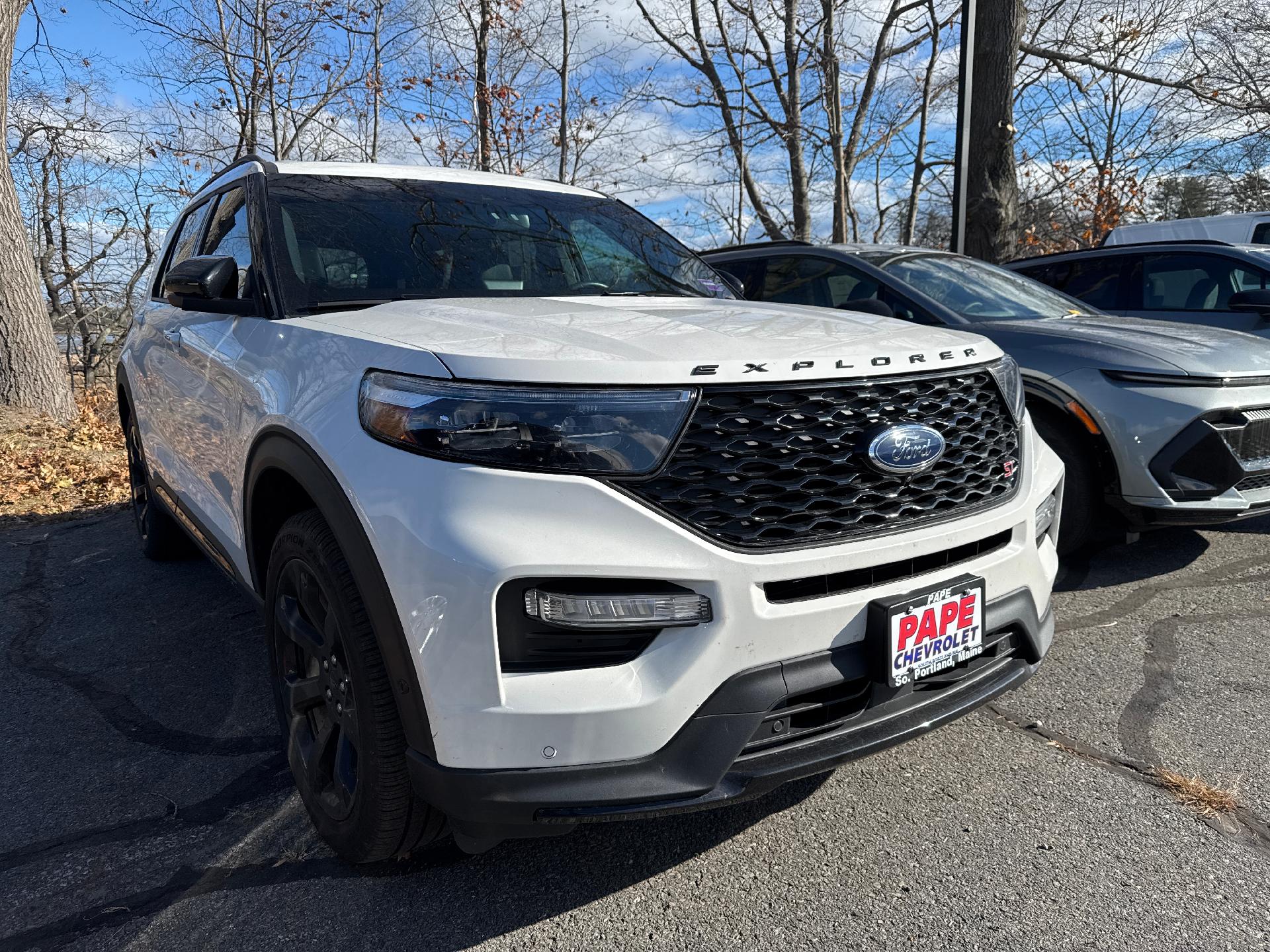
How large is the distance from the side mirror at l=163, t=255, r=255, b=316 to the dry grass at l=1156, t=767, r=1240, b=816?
9.60ft

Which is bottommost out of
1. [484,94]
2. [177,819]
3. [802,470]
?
[177,819]

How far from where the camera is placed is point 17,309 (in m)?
8.65

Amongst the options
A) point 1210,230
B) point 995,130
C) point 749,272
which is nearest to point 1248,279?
point 749,272

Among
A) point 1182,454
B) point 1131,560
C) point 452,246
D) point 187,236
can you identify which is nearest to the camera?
point 452,246

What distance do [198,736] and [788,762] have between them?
2074 millimetres

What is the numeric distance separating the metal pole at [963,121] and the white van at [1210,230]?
6.68 ft

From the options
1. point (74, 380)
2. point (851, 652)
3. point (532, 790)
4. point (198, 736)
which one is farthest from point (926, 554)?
point (74, 380)

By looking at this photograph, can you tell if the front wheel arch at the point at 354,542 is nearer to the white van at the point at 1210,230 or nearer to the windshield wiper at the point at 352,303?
the windshield wiper at the point at 352,303

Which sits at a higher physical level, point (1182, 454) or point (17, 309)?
point (17, 309)

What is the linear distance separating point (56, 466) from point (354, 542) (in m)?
7.26

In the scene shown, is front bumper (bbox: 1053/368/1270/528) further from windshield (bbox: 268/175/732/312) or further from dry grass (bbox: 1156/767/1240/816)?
windshield (bbox: 268/175/732/312)

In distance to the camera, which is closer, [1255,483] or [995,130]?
[1255,483]

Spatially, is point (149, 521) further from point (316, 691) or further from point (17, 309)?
point (17, 309)

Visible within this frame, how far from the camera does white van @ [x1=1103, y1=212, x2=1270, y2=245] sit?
10.3 metres
